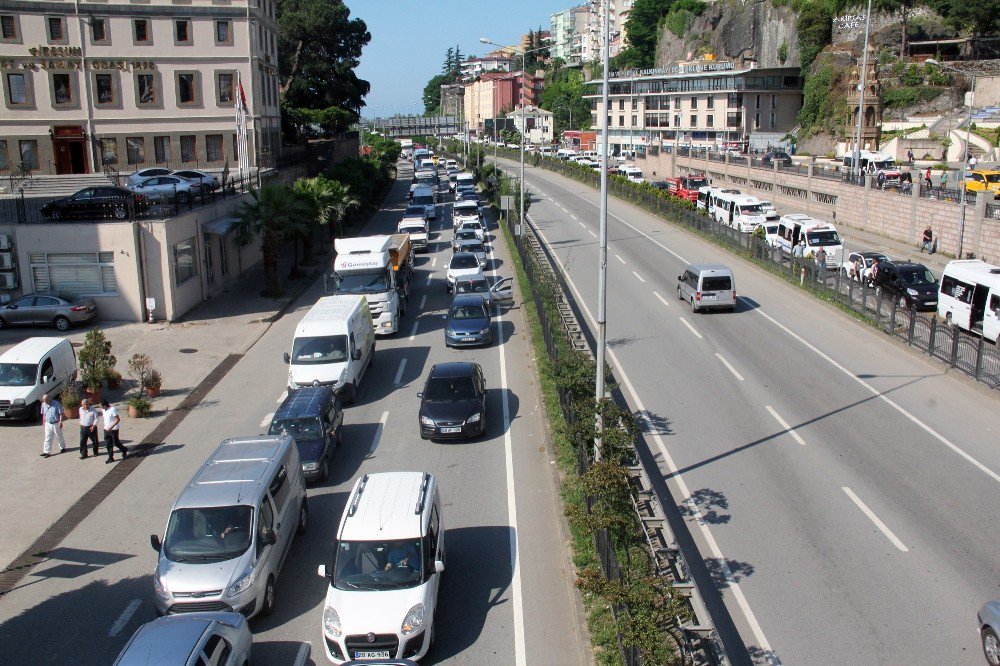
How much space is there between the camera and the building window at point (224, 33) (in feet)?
159

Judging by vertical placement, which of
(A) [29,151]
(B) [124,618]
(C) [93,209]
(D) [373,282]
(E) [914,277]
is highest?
(A) [29,151]

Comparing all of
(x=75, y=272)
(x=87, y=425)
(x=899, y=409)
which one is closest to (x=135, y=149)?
(x=75, y=272)

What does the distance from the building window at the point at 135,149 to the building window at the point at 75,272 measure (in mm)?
19036

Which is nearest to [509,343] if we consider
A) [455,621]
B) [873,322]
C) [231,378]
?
[231,378]

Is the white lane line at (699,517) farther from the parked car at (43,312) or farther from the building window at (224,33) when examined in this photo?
the building window at (224,33)

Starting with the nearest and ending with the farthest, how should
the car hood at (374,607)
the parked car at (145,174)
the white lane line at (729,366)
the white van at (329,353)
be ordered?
the car hood at (374,607) → the white van at (329,353) → the white lane line at (729,366) → the parked car at (145,174)

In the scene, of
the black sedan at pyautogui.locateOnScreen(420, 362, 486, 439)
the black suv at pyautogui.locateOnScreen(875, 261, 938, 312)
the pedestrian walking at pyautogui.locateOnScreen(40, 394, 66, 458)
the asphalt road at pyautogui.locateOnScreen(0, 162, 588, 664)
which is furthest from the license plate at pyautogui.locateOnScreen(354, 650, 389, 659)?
the black suv at pyautogui.locateOnScreen(875, 261, 938, 312)

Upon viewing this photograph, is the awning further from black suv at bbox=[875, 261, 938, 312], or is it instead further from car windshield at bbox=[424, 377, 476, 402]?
black suv at bbox=[875, 261, 938, 312]

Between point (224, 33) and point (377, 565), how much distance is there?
4370cm

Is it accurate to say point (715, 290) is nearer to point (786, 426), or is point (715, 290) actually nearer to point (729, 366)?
point (729, 366)

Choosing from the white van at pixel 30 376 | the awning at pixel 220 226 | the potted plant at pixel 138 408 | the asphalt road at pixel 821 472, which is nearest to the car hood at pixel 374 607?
the asphalt road at pixel 821 472

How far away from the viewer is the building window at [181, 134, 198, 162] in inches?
1983

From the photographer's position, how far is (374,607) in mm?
12039

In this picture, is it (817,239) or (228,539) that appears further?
(817,239)
